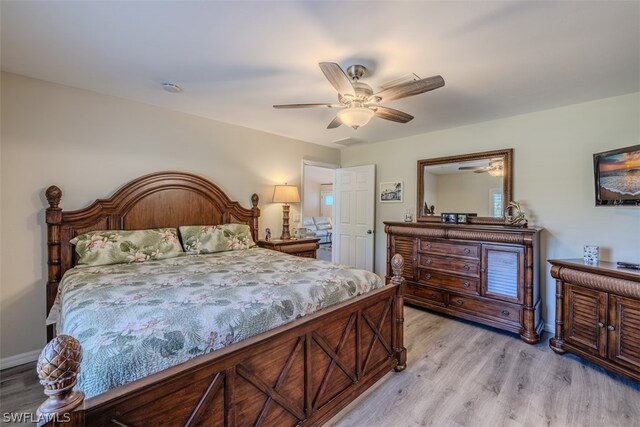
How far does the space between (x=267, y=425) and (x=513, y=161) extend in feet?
12.1

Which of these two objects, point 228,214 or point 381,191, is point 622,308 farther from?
point 228,214

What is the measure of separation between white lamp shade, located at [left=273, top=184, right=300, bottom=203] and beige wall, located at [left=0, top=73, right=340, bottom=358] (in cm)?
96

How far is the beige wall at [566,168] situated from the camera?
2746 millimetres

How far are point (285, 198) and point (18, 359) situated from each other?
3.07 m

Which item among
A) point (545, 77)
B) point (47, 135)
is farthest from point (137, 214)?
point (545, 77)

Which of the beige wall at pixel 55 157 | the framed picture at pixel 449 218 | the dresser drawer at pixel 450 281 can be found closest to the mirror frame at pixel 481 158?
the framed picture at pixel 449 218

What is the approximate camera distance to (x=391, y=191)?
4.64 meters

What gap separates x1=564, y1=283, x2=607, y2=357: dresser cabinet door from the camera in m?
2.35

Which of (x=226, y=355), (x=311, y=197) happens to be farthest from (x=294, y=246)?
(x=311, y=197)

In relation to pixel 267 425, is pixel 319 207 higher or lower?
higher

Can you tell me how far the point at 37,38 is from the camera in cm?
193

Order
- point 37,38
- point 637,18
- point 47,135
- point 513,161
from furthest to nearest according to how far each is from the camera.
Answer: point 513,161
point 47,135
point 37,38
point 637,18

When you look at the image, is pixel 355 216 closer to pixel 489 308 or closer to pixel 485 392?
pixel 489 308

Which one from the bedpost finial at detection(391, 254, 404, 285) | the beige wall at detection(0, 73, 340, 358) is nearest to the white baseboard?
the beige wall at detection(0, 73, 340, 358)
